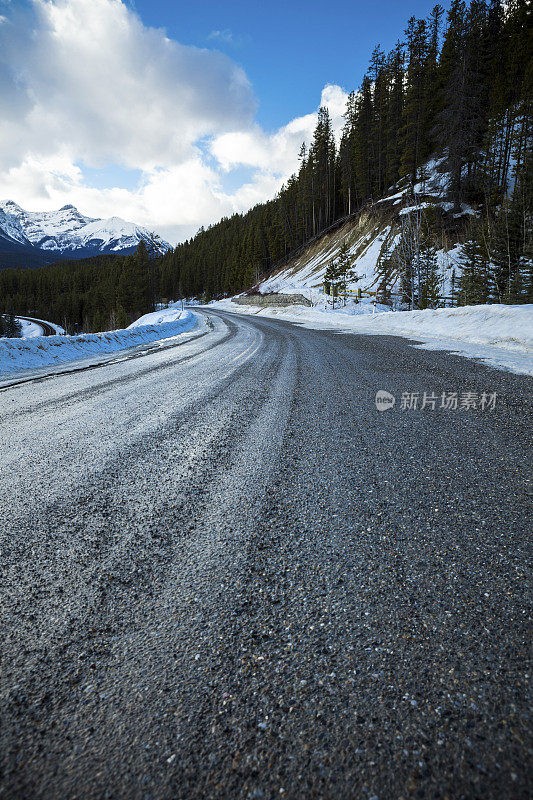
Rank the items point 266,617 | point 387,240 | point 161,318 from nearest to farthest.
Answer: point 266,617 → point 161,318 → point 387,240

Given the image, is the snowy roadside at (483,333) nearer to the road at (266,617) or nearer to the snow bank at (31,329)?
the road at (266,617)

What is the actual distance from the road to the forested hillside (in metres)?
19.4

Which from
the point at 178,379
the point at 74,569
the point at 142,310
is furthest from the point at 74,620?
the point at 142,310

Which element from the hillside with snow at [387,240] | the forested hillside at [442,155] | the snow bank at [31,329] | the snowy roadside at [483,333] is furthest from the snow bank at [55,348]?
the snow bank at [31,329]

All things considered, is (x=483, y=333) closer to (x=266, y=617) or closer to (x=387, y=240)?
(x=266, y=617)

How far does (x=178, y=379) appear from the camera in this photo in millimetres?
5664

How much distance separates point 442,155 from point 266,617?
5134 cm

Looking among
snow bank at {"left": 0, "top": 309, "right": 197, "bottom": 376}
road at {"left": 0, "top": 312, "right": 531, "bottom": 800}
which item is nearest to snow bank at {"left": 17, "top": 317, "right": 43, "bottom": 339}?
snow bank at {"left": 0, "top": 309, "right": 197, "bottom": 376}

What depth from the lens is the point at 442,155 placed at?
38844 mm

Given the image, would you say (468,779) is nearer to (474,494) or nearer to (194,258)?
(474,494)

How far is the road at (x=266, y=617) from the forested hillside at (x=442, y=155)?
19.4 m

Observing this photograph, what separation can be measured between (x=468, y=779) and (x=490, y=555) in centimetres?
98

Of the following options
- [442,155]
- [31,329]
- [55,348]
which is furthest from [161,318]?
[31,329]

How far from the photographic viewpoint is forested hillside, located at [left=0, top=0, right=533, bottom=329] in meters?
21.2
